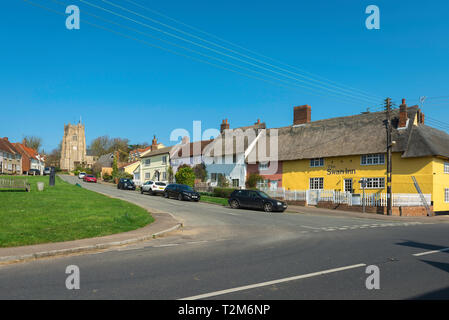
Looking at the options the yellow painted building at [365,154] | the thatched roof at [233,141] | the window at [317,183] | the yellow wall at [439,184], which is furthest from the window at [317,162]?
the yellow wall at [439,184]

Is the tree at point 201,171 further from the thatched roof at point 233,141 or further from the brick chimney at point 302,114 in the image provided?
the brick chimney at point 302,114

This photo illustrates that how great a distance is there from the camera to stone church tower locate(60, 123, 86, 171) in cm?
13400

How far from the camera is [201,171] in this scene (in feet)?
161

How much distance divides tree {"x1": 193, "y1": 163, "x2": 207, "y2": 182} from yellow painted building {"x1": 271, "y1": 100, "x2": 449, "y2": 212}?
12.2 meters

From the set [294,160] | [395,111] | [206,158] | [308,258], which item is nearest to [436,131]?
[395,111]

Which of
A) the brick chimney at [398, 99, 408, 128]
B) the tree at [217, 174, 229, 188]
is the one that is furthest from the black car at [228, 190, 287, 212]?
the tree at [217, 174, 229, 188]

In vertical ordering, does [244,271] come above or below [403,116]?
below

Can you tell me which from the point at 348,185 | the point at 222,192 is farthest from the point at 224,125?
the point at 348,185

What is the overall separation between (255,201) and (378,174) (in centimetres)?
1350

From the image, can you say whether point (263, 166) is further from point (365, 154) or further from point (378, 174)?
point (378, 174)

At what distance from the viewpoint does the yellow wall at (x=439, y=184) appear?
28969 mm

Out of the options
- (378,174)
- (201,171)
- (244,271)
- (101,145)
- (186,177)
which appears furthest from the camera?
(101,145)

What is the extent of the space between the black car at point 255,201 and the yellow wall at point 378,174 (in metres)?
11.7

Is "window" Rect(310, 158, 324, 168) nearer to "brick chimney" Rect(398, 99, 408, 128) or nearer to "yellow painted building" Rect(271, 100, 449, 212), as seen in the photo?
"yellow painted building" Rect(271, 100, 449, 212)
